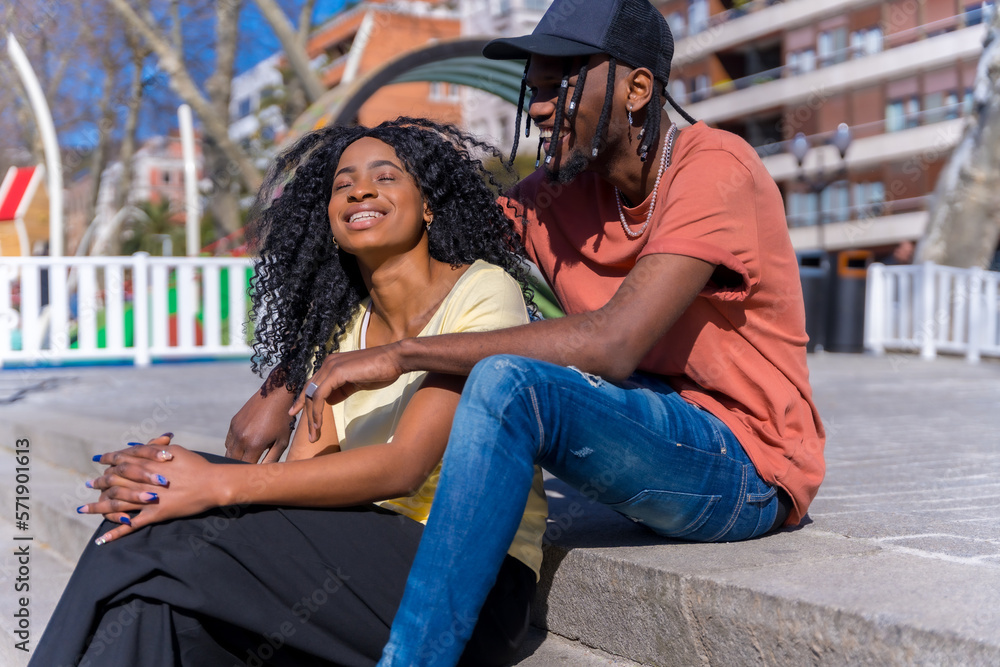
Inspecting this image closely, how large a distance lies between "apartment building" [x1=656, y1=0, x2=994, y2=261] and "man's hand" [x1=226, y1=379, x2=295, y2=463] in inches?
1207

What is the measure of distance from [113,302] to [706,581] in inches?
381

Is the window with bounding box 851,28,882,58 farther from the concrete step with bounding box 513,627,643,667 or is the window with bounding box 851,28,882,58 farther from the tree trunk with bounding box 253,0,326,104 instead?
the concrete step with bounding box 513,627,643,667

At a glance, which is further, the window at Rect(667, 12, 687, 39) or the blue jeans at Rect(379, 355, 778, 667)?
the window at Rect(667, 12, 687, 39)

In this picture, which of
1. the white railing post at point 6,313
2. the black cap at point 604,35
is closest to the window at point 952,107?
the white railing post at point 6,313

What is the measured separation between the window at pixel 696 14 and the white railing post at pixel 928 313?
3313 centimetres

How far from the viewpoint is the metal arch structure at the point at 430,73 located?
35.4 feet

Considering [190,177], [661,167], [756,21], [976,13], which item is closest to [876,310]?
[190,177]

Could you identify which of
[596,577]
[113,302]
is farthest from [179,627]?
[113,302]

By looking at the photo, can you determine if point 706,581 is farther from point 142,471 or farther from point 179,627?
point 142,471

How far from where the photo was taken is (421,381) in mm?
2273

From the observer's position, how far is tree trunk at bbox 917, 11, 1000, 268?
1427cm

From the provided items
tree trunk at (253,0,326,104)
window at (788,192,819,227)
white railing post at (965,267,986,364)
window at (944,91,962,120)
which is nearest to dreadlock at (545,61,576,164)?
white railing post at (965,267,986,364)

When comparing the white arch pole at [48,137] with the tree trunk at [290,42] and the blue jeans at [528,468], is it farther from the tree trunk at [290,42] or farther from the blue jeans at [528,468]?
the blue jeans at [528,468]

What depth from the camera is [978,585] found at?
1857 millimetres
